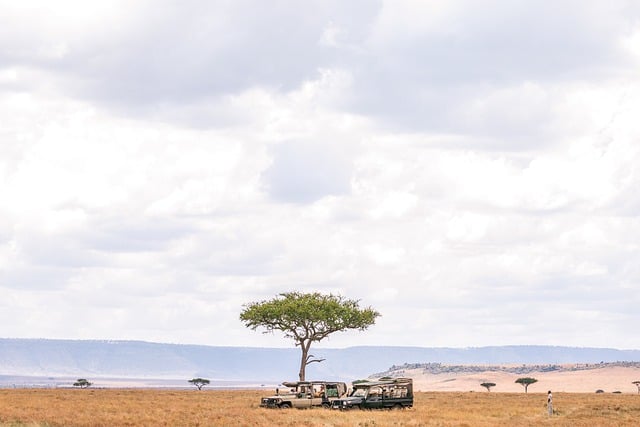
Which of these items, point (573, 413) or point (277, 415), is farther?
point (573, 413)

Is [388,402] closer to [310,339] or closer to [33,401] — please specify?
[33,401]

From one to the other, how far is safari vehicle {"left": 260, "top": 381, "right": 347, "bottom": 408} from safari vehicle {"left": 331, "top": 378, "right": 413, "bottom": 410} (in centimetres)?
158

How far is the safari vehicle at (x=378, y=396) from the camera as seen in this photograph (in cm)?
7319

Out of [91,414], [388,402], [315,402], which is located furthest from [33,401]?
[388,402]

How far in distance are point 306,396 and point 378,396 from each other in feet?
17.2

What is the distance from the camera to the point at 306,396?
75438mm

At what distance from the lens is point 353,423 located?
61.3 metres

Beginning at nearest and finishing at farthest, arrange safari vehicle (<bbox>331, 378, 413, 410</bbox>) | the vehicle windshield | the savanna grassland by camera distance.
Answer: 1. the savanna grassland
2. safari vehicle (<bbox>331, 378, 413, 410</bbox>)
3. the vehicle windshield

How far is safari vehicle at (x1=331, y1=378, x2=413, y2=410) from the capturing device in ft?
240

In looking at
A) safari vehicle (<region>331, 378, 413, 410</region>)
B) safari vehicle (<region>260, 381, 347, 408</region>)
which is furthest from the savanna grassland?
safari vehicle (<region>260, 381, 347, 408</region>)

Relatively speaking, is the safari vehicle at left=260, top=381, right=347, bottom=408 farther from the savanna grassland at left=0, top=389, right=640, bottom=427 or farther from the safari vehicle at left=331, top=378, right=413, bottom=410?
the savanna grassland at left=0, top=389, right=640, bottom=427

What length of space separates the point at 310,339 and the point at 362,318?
5910mm

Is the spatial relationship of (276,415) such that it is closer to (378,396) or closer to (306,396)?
(306,396)

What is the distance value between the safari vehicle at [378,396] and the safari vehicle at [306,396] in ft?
5.19
